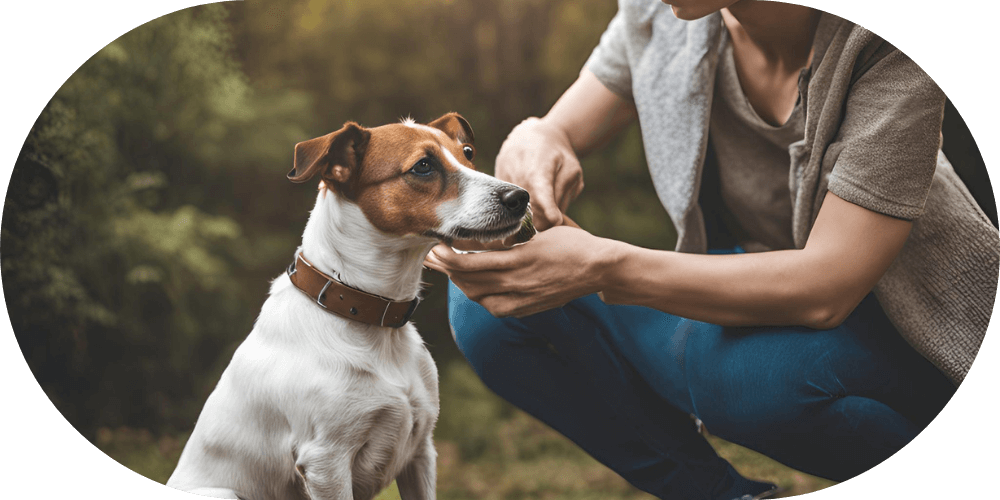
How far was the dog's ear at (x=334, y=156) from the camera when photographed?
1567 millimetres

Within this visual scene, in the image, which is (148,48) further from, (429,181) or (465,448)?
(465,448)

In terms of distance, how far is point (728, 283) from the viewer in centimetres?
188

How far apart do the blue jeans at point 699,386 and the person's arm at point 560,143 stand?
0.32 metres

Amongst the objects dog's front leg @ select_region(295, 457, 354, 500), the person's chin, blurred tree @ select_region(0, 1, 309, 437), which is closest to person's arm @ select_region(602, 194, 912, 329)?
the person's chin

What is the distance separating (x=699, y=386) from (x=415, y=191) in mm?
967

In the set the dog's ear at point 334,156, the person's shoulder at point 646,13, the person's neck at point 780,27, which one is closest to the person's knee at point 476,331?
the dog's ear at point 334,156

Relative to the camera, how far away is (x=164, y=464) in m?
1.93

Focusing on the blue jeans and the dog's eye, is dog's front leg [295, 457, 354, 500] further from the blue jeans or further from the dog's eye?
the dog's eye

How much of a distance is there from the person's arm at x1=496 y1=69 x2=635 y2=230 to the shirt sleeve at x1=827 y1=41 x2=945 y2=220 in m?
0.60

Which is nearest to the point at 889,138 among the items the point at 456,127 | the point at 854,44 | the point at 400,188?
the point at 854,44

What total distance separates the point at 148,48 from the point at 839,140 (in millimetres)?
1727

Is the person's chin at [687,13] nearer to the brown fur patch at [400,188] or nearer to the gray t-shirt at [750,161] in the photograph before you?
the gray t-shirt at [750,161]

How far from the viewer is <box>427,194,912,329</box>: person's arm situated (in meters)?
1.84

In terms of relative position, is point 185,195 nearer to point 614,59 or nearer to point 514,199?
point 514,199
